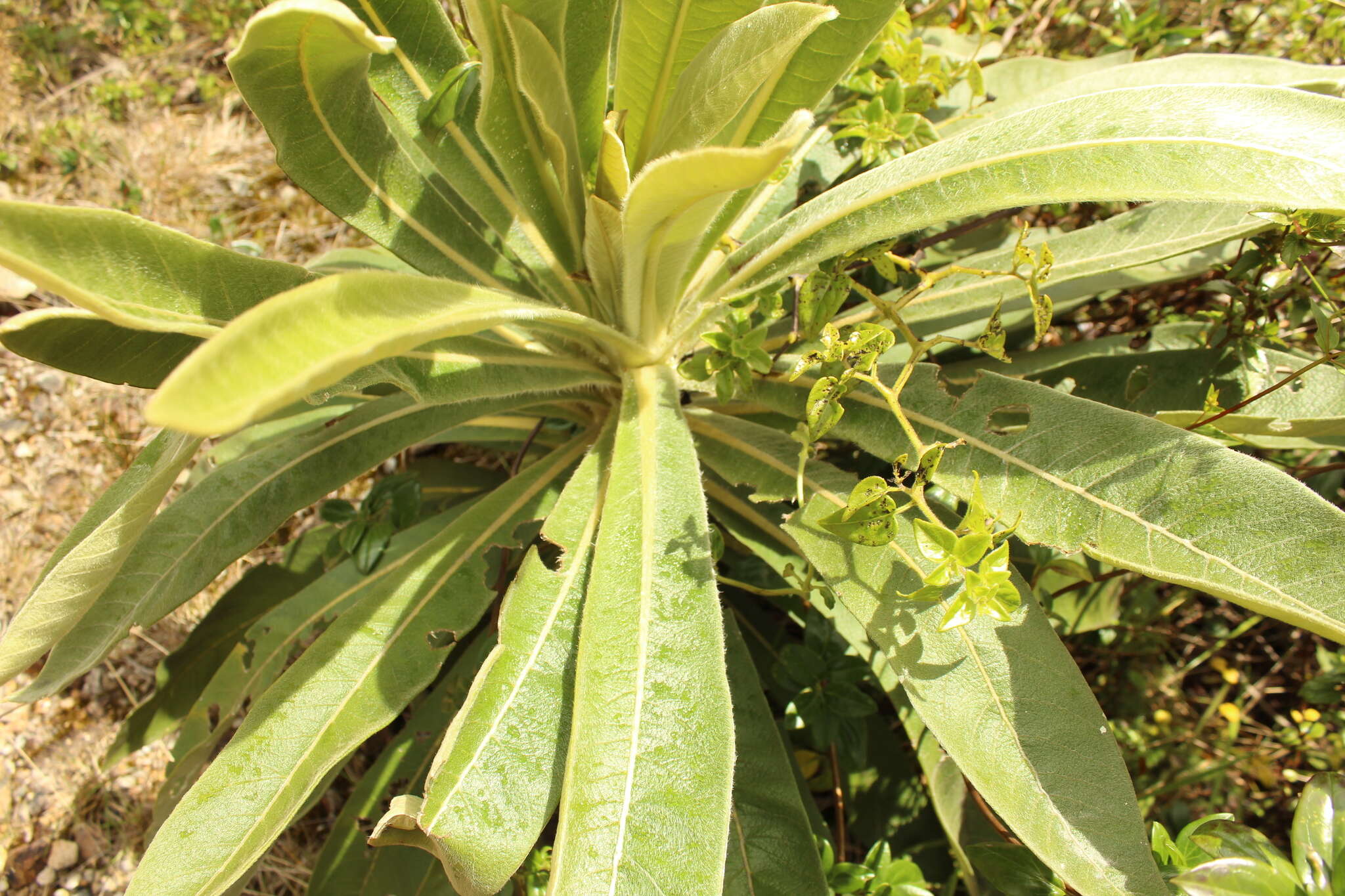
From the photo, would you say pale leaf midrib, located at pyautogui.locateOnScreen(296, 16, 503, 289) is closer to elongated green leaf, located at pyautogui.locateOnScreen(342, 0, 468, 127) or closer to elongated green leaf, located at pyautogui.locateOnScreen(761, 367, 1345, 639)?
elongated green leaf, located at pyautogui.locateOnScreen(342, 0, 468, 127)

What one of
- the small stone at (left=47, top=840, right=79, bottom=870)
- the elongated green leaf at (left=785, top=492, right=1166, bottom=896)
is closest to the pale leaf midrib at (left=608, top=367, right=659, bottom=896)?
the elongated green leaf at (left=785, top=492, right=1166, bottom=896)

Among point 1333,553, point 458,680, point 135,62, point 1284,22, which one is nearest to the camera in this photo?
point 1333,553

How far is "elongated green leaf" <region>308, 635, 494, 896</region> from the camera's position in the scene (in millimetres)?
1486

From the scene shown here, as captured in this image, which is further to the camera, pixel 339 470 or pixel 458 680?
A: pixel 458 680

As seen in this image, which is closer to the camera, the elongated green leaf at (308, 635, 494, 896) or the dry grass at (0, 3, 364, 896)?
the elongated green leaf at (308, 635, 494, 896)

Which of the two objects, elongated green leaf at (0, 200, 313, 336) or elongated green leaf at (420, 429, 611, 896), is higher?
elongated green leaf at (0, 200, 313, 336)

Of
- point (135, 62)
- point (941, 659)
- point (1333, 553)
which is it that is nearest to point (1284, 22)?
point (1333, 553)

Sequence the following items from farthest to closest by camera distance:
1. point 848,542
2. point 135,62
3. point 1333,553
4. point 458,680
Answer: point 135,62 → point 458,680 → point 848,542 → point 1333,553

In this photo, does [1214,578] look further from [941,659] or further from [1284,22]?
[1284,22]

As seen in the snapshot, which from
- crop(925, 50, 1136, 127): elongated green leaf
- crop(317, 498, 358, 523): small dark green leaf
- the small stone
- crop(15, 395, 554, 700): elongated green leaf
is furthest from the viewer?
the small stone

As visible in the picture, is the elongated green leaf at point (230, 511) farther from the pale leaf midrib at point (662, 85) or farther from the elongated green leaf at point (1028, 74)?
the elongated green leaf at point (1028, 74)

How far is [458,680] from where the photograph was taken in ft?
5.06

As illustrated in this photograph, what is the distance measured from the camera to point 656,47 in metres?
1.20

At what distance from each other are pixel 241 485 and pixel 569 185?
0.70m
